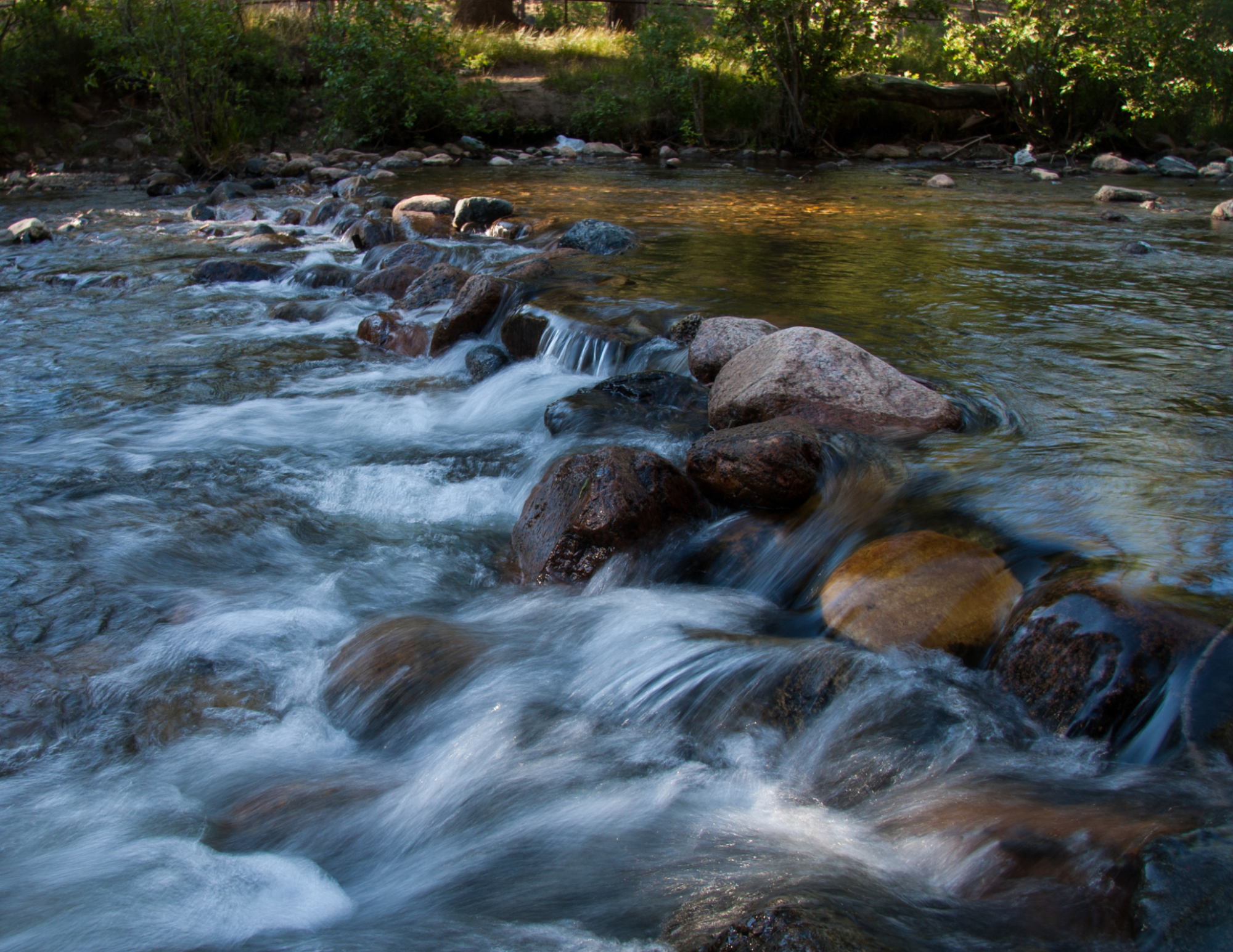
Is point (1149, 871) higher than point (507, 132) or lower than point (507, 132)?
lower

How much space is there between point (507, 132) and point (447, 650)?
1766 cm

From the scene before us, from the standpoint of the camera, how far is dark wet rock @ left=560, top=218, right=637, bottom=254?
27.9 feet

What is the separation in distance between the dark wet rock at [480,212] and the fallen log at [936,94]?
11.5 meters

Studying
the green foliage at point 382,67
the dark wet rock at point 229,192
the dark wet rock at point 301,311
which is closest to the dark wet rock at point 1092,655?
the dark wet rock at point 301,311

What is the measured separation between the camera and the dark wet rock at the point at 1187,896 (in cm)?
183

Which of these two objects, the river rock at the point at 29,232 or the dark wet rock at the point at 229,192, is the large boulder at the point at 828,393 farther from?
the dark wet rock at the point at 229,192

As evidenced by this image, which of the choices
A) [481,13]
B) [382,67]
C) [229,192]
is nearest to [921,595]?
[229,192]

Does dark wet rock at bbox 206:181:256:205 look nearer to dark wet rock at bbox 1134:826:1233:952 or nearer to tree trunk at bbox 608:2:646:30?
dark wet rock at bbox 1134:826:1233:952

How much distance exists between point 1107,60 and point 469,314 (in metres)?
15.7

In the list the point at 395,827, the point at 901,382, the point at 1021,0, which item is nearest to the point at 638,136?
the point at 1021,0

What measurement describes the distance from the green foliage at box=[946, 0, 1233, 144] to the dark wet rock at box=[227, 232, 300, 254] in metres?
14.8

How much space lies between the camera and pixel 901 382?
4.56 m

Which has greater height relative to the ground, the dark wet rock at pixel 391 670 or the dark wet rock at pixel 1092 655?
the dark wet rock at pixel 1092 655

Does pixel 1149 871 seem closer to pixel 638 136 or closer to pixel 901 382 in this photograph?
pixel 901 382
